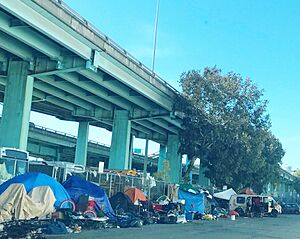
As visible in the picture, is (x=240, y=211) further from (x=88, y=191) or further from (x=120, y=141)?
(x=88, y=191)

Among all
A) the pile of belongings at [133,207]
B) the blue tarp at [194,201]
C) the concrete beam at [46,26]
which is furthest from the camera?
the blue tarp at [194,201]

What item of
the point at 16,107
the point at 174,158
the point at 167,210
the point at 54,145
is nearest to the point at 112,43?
the point at 16,107

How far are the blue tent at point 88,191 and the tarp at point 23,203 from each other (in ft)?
12.9

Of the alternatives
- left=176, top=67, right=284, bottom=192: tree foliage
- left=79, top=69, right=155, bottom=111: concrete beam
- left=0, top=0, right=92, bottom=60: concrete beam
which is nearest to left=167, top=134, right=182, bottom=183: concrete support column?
left=176, top=67, right=284, bottom=192: tree foliage

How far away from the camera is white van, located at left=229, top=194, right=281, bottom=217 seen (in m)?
43.8

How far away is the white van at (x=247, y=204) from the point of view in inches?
1726

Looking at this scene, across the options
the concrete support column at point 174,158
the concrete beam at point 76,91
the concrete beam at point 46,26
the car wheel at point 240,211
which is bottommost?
the car wheel at point 240,211

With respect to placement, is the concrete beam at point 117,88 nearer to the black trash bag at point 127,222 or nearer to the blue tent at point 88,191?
the blue tent at point 88,191

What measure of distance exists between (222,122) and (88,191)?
22.8 metres

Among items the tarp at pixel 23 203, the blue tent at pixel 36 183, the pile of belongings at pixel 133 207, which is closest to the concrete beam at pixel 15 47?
the blue tent at pixel 36 183

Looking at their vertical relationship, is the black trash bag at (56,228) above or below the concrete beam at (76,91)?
below

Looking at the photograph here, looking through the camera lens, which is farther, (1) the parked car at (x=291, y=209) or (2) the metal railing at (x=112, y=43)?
(1) the parked car at (x=291, y=209)

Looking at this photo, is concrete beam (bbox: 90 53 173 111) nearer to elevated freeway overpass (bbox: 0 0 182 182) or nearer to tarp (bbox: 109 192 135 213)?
elevated freeway overpass (bbox: 0 0 182 182)

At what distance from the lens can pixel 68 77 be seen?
104 feet
